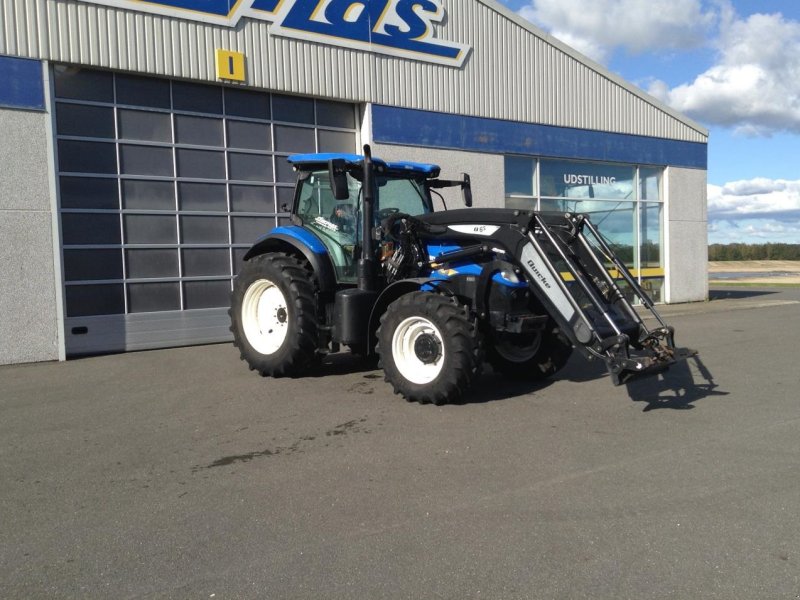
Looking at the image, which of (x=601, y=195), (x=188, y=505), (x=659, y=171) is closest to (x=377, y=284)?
(x=188, y=505)

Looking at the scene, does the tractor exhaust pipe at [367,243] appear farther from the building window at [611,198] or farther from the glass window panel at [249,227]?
the building window at [611,198]

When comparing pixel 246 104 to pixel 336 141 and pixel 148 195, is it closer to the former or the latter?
pixel 336 141

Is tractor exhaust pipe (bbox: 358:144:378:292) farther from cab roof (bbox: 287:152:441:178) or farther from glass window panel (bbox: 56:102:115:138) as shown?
glass window panel (bbox: 56:102:115:138)

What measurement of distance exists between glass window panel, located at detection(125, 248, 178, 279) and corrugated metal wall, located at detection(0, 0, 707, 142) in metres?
2.87

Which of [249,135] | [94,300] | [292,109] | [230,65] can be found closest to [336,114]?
[292,109]

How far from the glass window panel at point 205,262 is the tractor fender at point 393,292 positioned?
5.57 m

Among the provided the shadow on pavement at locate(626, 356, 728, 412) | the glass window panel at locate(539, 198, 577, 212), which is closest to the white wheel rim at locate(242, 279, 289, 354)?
the shadow on pavement at locate(626, 356, 728, 412)

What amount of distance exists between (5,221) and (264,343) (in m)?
4.47

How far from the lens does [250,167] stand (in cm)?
1252

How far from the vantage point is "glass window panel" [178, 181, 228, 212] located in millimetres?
11938

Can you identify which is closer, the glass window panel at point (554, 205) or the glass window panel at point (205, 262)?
the glass window panel at point (205, 262)

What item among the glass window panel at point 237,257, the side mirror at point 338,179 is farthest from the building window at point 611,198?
the side mirror at point 338,179

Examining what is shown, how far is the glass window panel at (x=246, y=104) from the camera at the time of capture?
40.1 feet

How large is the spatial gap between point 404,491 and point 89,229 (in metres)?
8.58
